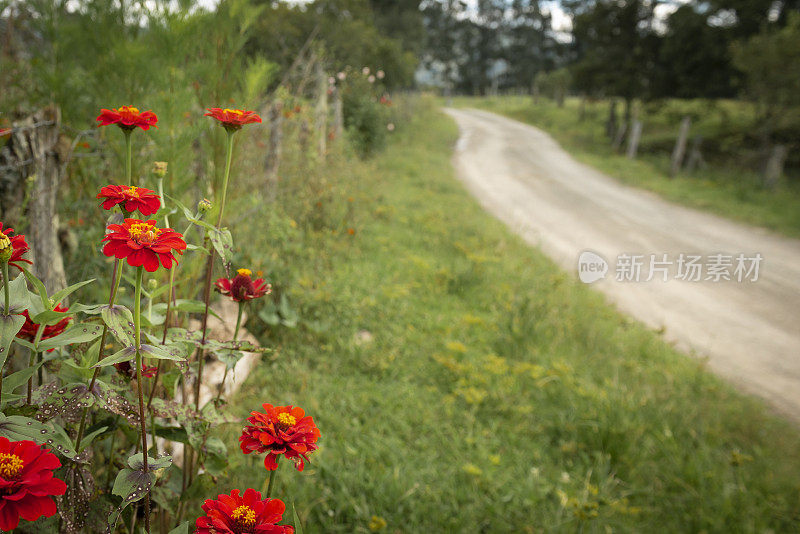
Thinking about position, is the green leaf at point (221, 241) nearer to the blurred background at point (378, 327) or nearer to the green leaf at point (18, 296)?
the green leaf at point (18, 296)

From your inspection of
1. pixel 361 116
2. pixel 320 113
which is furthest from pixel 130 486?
pixel 361 116

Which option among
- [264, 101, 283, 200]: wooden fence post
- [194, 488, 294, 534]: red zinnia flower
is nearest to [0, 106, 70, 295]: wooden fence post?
[194, 488, 294, 534]: red zinnia flower

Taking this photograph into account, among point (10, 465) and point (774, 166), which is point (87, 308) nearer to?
point (10, 465)

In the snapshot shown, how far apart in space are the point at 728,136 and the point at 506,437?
14.1m

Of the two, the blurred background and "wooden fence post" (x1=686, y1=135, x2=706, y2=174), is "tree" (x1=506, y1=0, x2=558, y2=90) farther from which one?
the blurred background

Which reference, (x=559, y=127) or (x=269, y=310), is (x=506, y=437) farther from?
(x=559, y=127)

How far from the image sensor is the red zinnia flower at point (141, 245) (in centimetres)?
73

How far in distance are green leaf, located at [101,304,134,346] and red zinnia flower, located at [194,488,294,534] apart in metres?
0.30

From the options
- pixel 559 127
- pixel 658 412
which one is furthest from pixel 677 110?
pixel 658 412

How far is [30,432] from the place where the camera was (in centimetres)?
81

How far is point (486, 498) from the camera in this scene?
236cm

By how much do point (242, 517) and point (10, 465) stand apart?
0.31m

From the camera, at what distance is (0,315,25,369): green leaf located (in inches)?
30.1

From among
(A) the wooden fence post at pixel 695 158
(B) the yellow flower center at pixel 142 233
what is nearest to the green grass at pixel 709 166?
(A) the wooden fence post at pixel 695 158
